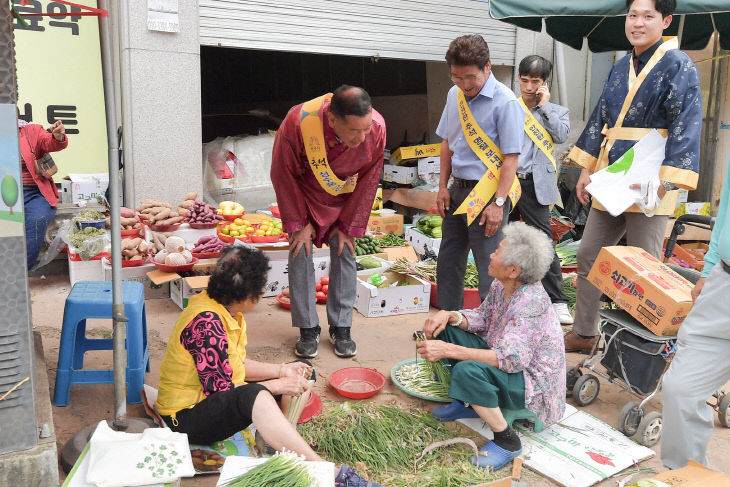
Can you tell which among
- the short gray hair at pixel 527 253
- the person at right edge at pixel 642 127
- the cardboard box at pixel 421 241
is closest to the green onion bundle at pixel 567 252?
the cardboard box at pixel 421 241

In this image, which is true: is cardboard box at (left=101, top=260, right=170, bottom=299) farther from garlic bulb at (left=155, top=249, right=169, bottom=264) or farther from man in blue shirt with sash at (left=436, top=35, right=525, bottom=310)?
man in blue shirt with sash at (left=436, top=35, right=525, bottom=310)

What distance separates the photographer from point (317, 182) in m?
4.22

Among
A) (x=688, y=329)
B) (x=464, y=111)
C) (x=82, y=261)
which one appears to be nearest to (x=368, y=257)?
(x=464, y=111)

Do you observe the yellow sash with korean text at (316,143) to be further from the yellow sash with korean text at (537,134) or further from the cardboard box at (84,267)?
the cardboard box at (84,267)

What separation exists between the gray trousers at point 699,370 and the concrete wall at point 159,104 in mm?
5249

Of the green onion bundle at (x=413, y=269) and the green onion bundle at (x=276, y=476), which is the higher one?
the green onion bundle at (x=413, y=269)

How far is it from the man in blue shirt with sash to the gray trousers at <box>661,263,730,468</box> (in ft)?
5.46

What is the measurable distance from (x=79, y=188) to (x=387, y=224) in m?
3.32

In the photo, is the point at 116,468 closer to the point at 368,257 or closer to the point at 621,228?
the point at 621,228

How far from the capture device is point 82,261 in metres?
5.58

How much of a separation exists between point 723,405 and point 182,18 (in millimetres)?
5824

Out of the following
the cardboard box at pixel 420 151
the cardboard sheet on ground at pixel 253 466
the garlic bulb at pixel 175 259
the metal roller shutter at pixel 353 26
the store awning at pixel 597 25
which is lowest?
the cardboard sheet on ground at pixel 253 466

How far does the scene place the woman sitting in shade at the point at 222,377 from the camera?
8.92 ft

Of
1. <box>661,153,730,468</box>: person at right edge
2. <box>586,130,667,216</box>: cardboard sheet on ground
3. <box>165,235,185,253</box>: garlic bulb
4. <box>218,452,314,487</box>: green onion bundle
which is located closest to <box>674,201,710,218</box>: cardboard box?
<box>586,130,667,216</box>: cardboard sheet on ground
